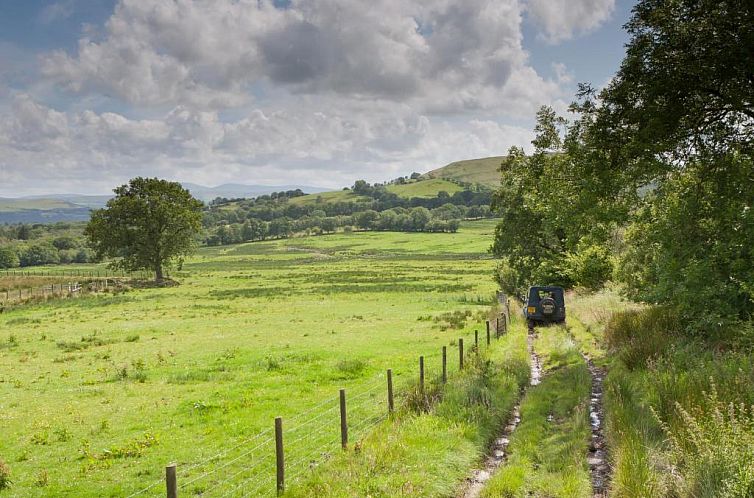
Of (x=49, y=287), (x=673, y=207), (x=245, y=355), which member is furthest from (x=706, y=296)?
(x=49, y=287)

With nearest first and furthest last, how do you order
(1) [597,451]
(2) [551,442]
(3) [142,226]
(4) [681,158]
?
(1) [597,451]
(2) [551,442]
(4) [681,158]
(3) [142,226]

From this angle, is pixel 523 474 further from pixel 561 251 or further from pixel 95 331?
pixel 561 251

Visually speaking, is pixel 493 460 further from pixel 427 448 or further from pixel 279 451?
pixel 279 451

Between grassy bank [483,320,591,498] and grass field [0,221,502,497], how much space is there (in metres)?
4.74

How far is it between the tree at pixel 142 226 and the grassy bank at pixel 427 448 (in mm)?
71208

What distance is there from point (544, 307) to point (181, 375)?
19.6 meters

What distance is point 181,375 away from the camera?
2239 cm

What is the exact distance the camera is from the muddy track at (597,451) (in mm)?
8727

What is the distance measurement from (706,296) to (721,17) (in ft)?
25.5

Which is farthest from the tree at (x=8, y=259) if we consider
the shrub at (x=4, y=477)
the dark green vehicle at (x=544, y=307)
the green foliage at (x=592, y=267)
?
the shrub at (x=4, y=477)

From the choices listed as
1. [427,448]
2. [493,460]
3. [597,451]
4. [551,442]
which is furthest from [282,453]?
[597,451]

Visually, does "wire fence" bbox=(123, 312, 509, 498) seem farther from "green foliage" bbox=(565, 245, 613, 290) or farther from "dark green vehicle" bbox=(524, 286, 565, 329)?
"green foliage" bbox=(565, 245, 613, 290)

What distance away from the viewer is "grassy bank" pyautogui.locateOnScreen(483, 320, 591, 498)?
877cm

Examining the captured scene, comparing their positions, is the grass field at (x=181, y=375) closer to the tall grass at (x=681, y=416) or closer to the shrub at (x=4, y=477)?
the shrub at (x=4, y=477)
